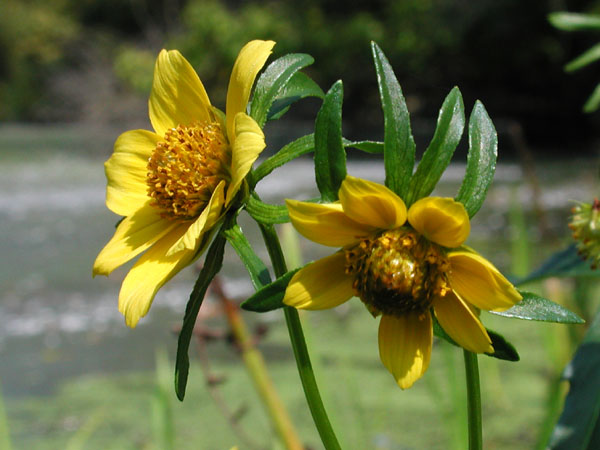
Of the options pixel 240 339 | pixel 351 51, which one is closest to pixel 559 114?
pixel 351 51

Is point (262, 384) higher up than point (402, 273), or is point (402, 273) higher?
point (402, 273)

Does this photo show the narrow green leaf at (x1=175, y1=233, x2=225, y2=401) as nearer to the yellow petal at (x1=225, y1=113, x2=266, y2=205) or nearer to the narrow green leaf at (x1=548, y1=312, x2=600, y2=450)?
the yellow petal at (x1=225, y1=113, x2=266, y2=205)

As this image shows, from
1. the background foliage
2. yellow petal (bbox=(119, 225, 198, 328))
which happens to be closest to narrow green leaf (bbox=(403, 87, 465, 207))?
yellow petal (bbox=(119, 225, 198, 328))

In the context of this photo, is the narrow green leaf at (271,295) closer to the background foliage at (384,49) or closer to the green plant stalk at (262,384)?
the green plant stalk at (262,384)

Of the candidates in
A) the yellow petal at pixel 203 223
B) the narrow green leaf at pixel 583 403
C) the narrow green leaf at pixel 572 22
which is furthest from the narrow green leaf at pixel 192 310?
the narrow green leaf at pixel 572 22

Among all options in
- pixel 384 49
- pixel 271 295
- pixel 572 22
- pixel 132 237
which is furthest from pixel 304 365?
pixel 384 49

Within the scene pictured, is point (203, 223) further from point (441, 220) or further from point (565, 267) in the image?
point (565, 267)
